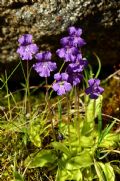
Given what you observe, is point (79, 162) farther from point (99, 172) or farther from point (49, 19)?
point (49, 19)

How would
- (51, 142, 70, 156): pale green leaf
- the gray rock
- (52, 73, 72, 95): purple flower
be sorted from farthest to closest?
the gray rock, (51, 142, 70, 156): pale green leaf, (52, 73, 72, 95): purple flower

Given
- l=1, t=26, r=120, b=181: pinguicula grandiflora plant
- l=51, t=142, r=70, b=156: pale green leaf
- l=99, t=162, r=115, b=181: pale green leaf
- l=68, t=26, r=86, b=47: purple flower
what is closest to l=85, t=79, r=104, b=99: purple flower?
l=1, t=26, r=120, b=181: pinguicula grandiflora plant

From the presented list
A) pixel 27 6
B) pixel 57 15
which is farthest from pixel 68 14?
pixel 27 6

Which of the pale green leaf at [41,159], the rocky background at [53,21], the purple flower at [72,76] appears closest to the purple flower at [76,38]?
the purple flower at [72,76]

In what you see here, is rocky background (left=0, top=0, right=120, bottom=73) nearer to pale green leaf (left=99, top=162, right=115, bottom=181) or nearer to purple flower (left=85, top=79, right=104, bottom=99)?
purple flower (left=85, top=79, right=104, bottom=99)

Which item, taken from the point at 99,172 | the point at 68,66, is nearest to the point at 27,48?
the point at 68,66

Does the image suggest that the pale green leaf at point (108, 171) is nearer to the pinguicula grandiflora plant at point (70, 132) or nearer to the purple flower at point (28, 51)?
the pinguicula grandiflora plant at point (70, 132)

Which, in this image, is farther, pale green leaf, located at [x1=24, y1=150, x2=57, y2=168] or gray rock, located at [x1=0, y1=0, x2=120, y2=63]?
gray rock, located at [x1=0, y1=0, x2=120, y2=63]
